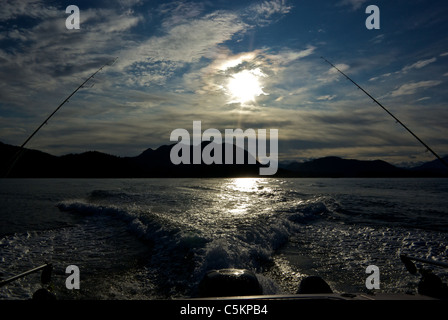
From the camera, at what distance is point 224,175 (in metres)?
150

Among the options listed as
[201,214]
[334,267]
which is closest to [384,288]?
[334,267]
